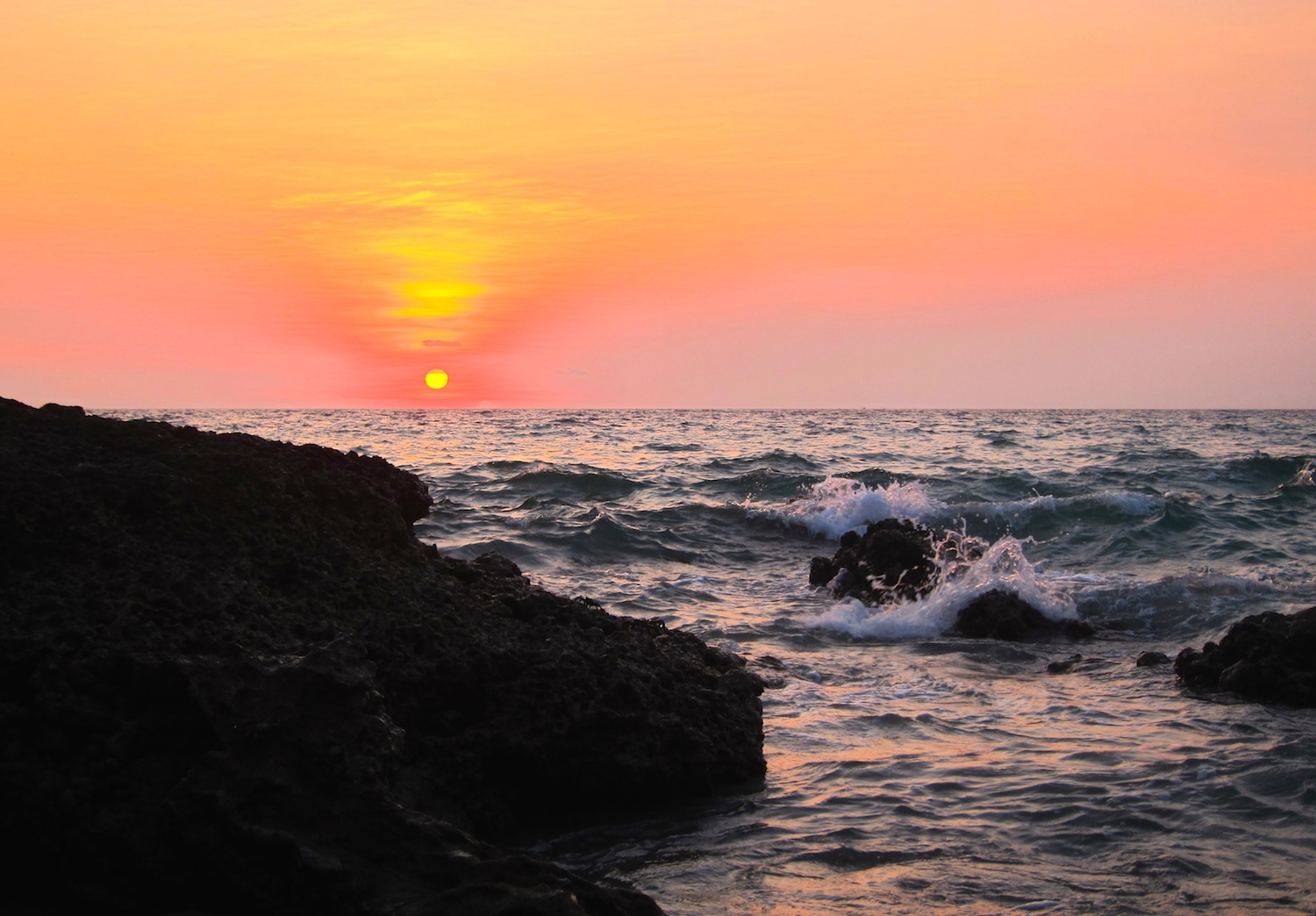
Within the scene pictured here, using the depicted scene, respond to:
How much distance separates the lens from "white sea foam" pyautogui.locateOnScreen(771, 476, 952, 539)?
1656 centimetres

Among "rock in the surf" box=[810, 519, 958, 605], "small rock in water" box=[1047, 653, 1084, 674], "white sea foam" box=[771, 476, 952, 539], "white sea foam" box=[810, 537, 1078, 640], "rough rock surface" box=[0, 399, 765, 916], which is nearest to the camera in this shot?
"rough rock surface" box=[0, 399, 765, 916]

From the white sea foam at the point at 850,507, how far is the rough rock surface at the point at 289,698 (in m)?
10.4

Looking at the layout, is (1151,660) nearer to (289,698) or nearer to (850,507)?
(289,698)

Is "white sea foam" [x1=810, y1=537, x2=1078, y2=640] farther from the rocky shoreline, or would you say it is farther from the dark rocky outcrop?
the dark rocky outcrop

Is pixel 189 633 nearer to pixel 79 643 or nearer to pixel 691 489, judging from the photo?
pixel 79 643

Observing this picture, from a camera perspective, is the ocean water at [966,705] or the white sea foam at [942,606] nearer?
the ocean water at [966,705]

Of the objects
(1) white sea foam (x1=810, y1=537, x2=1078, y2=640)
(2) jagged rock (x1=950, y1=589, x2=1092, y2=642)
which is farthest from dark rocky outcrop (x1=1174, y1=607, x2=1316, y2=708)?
(1) white sea foam (x1=810, y1=537, x2=1078, y2=640)

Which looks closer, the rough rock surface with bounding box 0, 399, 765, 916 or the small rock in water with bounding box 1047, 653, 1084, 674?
the rough rock surface with bounding box 0, 399, 765, 916

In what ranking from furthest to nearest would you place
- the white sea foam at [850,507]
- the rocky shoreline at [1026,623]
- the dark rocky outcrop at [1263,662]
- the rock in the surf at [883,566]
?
1. the white sea foam at [850,507]
2. the rock in the surf at [883,566]
3. the rocky shoreline at [1026,623]
4. the dark rocky outcrop at [1263,662]

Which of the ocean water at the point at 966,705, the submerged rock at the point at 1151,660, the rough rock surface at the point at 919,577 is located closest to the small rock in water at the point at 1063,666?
the ocean water at the point at 966,705

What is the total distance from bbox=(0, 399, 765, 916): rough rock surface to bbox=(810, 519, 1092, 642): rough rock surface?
4158 mm

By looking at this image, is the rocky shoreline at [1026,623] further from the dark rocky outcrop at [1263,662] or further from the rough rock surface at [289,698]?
the rough rock surface at [289,698]

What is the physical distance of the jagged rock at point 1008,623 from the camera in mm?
9570

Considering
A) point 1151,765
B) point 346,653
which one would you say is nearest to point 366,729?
point 346,653
